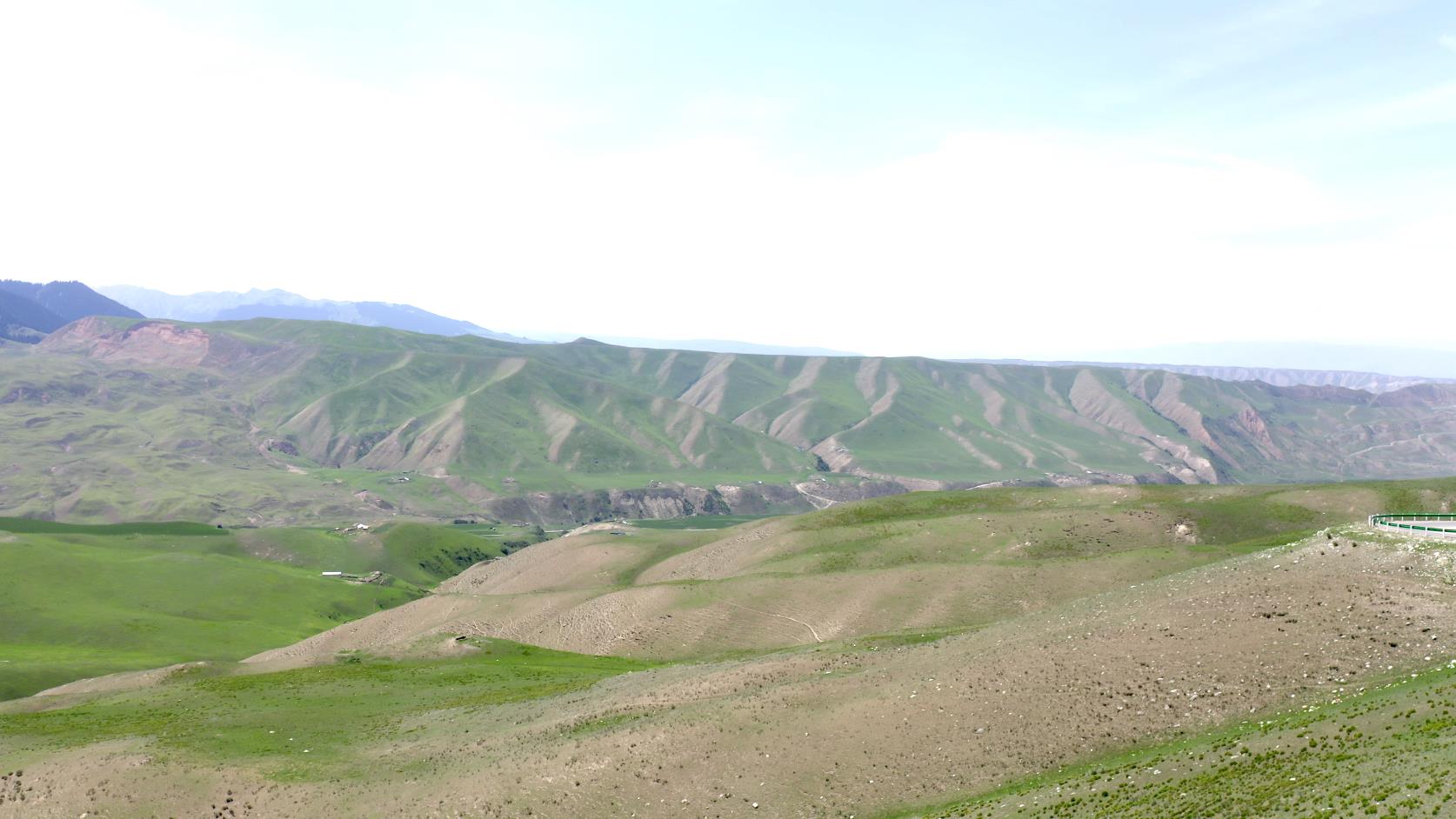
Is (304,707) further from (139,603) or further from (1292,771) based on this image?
(139,603)

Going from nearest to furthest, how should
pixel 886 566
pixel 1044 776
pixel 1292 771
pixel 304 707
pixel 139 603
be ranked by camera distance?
pixel 1292 771
pixel 1044 776
pixel 304 707
pixel 886 566
pixel 139 603

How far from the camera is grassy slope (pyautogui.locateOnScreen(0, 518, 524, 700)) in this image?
114 meters

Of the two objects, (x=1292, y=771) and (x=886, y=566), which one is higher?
(x=1292, y=771)

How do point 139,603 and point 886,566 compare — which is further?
point 139,603

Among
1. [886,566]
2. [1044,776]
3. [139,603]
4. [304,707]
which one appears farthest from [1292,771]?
[139,603]

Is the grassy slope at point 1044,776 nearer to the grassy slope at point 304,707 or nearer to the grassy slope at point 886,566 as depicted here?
the grassy slope at point 304,707

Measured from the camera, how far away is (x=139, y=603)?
140875 mm

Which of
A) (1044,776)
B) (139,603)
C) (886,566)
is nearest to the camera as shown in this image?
(1044,776)

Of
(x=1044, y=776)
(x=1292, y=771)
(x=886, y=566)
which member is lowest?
(x=886, y=566)

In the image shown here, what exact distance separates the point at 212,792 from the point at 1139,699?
50.9 m

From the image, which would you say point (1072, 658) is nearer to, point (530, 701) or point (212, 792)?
point (530, 701)

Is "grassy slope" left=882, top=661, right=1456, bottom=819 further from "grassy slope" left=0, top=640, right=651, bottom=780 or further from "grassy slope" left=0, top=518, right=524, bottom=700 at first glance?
"grassy slope" left=0, top=518, right=524, bottom=700

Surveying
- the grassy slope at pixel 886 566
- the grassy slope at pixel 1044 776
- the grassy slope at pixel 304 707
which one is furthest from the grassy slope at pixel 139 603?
the grassy slope at pixel 1044 776

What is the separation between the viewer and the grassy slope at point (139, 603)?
114 meters
